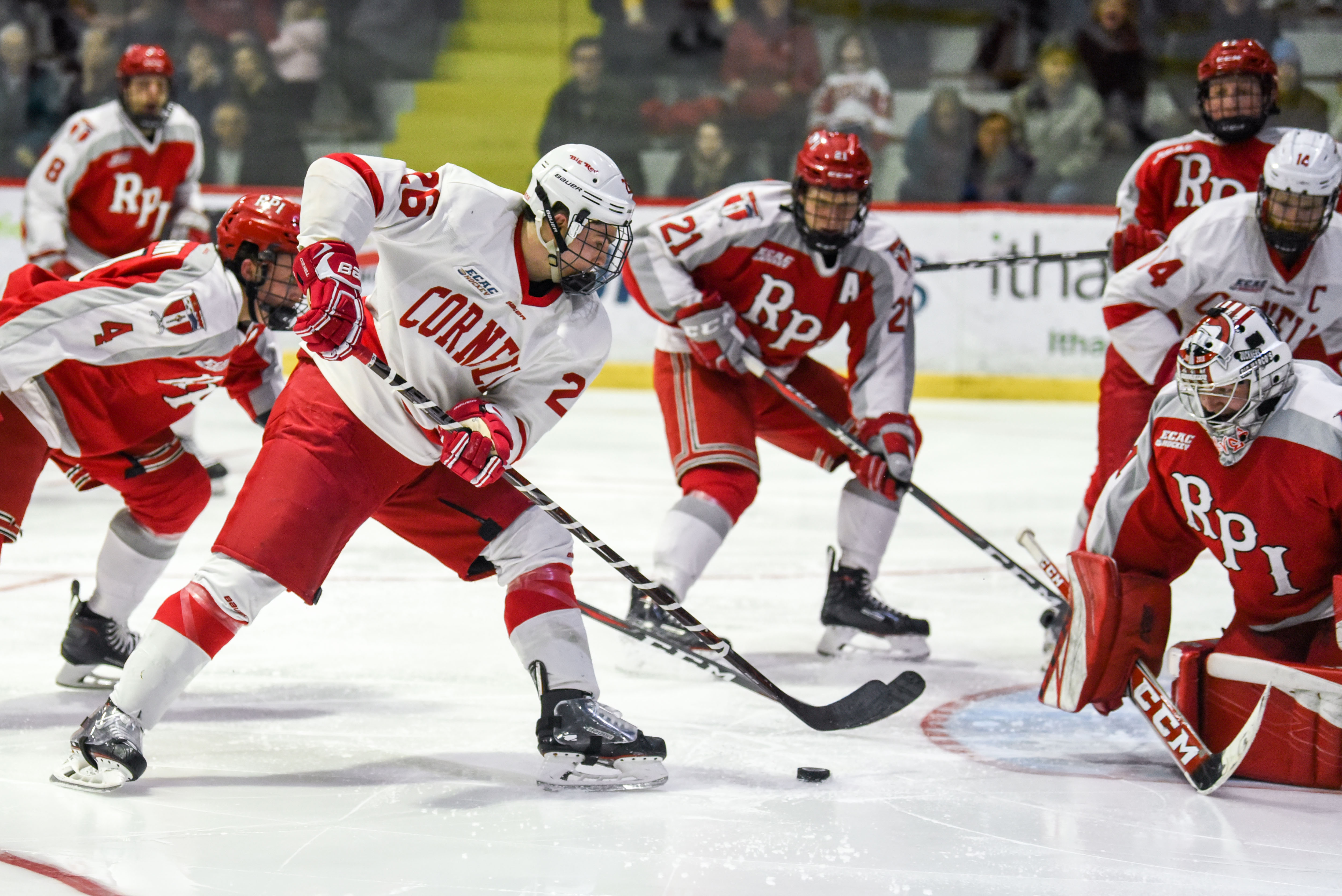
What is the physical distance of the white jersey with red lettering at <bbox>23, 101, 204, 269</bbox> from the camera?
5562 millimetres

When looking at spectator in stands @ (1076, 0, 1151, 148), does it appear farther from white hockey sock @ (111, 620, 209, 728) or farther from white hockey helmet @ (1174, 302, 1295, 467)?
white hockey sock @ (111, 620, 209, 728)

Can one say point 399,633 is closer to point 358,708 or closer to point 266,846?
point 358,708

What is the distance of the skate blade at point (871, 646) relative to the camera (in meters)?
3.54

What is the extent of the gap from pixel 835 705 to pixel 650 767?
16.9 inches

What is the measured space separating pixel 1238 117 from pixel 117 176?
12.2 feet

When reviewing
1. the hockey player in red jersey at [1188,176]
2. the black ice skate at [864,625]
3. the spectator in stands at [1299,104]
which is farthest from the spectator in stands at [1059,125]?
the black ice skate at [864,625]

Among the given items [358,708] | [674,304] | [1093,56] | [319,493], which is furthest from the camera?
[1093,56]

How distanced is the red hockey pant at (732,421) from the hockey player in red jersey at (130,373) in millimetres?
953

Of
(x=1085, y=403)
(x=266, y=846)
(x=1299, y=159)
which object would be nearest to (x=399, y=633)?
(x=266, y=846)

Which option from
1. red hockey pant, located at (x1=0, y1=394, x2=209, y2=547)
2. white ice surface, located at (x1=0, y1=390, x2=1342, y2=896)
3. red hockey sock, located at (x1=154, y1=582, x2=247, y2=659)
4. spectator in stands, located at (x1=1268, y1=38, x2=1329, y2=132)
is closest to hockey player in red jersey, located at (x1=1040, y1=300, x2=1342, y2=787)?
white ice surface, located at (x1=0, y1=390, x2=1342, y2=896)

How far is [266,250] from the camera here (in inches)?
111

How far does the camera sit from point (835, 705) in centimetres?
287

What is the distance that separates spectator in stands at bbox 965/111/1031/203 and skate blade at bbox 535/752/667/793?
5733 mm

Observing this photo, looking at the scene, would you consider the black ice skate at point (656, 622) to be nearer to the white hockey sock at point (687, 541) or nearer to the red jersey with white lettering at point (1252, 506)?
the white hockey sock at point (687, 541)
